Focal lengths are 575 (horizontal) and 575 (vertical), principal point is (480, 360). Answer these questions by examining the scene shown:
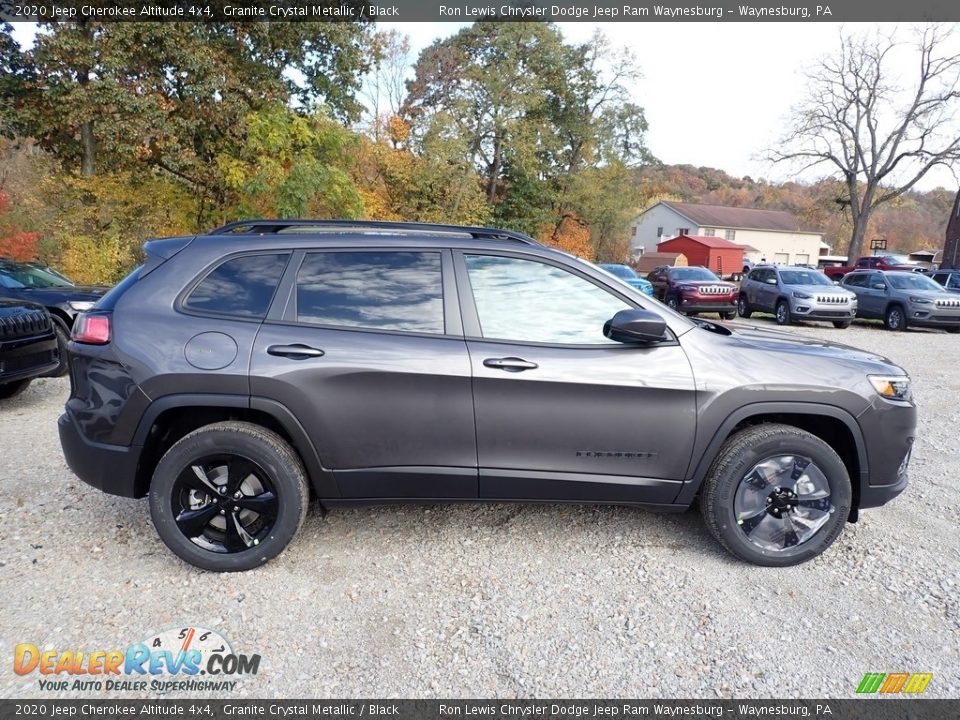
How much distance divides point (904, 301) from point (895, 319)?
56 centimetres

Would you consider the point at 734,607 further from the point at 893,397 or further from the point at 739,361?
the point at 893,397

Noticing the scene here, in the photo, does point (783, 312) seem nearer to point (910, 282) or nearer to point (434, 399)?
point (910, 282)

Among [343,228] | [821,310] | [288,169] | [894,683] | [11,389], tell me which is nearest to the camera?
[894,683]

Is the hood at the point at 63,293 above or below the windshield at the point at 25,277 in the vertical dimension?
below

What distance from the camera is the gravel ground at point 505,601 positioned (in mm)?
2334

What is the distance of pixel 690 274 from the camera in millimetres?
18188

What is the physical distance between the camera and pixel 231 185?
55.5 feet

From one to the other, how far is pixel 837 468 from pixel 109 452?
3.75 meters

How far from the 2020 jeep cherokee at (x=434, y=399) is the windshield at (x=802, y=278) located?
564 inches

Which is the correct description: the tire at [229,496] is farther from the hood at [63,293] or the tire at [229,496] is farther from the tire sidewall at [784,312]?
the tire sidewall at [784,312]

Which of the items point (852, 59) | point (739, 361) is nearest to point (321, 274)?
point (739, 361)

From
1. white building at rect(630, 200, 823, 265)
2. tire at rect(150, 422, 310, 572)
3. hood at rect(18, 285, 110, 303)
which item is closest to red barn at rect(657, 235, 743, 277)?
white building at rect(630, 200, 823, 265)

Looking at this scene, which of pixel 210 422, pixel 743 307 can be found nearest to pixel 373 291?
pixel 210 422

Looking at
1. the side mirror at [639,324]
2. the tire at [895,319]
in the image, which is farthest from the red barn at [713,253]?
the side mirror at [639,324]
